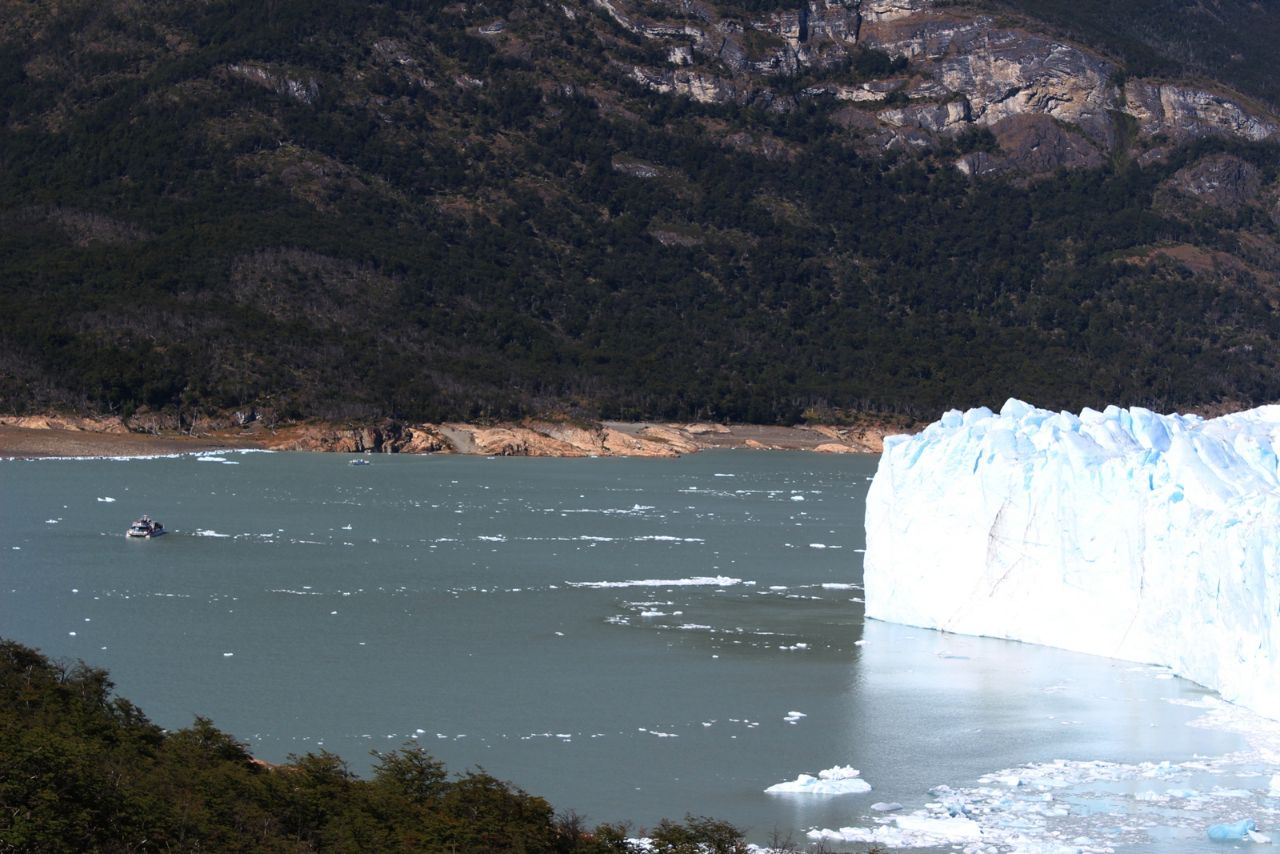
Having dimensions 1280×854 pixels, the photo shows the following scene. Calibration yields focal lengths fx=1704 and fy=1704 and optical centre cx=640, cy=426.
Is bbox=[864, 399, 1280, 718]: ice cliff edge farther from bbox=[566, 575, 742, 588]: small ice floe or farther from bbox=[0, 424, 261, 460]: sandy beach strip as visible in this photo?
bbox=[0, 424, 261, 460]: sandy beach strip

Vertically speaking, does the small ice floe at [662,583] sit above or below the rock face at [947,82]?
below

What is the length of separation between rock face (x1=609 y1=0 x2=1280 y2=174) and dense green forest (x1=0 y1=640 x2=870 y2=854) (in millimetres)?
168198

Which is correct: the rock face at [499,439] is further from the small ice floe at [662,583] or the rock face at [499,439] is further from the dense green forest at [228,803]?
the dense green forest at [228,803]

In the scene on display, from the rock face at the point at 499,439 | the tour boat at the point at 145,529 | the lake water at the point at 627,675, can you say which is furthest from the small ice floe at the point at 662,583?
the rock face at the point at 499,439

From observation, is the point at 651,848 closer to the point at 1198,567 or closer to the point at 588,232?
the point at 1198,567

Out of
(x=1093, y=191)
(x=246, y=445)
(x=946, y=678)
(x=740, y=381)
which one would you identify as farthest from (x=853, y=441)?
(x=946, y=678)

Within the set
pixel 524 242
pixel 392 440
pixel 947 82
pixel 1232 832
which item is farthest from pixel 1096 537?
pixel 947 82

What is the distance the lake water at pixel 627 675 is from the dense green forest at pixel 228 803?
2.55 metres

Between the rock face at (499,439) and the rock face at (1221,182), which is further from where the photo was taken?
the rock face at (1221,182)

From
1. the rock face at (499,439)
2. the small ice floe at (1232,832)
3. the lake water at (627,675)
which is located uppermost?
the small ice floe at (1232,832)

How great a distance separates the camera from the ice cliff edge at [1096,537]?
25625 millimetres

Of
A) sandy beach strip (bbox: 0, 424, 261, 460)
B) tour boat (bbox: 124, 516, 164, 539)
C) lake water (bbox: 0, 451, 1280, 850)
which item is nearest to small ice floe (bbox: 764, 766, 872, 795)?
lake water (bbox: 0, 451, 1280, 850)

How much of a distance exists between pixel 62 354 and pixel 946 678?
85.3m

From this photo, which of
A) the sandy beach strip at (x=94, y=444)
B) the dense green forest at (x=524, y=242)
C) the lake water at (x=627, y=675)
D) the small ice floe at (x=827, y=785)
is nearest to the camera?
the small ice floe at (x=827, y=785)
